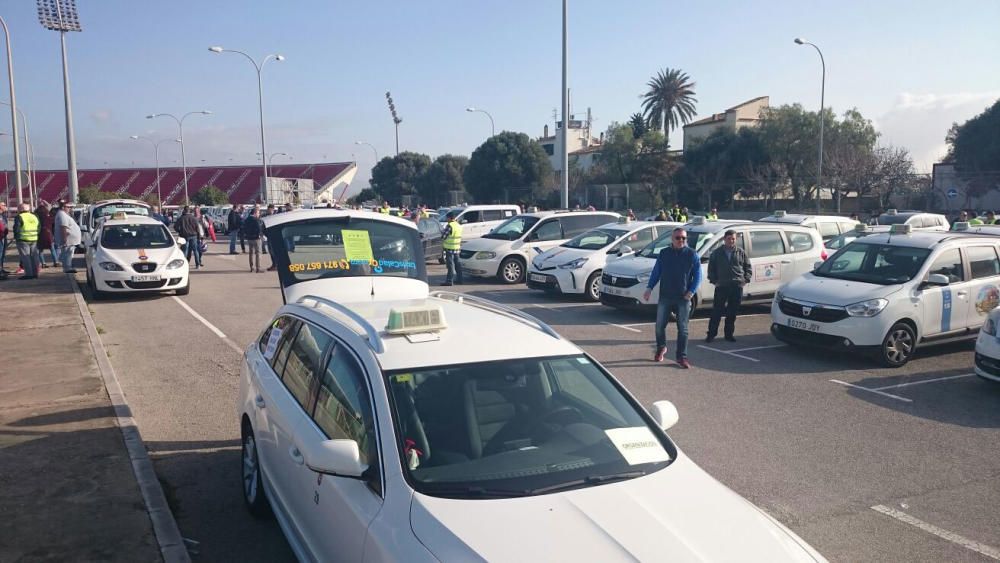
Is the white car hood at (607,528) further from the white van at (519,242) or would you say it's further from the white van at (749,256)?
the white van at (519,242)

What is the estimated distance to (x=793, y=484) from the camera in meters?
5.69

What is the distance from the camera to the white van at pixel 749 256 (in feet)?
42.1

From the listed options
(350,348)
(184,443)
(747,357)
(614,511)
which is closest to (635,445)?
(614,511)

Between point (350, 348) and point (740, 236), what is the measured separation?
35.6 ft

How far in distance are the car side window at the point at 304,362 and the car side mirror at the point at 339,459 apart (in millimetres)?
Result: 799

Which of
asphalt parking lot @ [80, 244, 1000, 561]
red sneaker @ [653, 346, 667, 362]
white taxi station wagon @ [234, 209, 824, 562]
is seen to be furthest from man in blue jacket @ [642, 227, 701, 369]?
white taxi station wagon @ [234, 209, 824, 562]

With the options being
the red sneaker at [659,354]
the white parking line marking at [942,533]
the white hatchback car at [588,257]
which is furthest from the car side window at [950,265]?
the white parking line marking at [942,533]

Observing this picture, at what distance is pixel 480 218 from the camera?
2609 cm

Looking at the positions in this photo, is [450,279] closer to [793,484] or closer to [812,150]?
[793,484]

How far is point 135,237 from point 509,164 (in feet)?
152

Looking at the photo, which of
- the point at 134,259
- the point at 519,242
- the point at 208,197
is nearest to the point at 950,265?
the point at 519,242

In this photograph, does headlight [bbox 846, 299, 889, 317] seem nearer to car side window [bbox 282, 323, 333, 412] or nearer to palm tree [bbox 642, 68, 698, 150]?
car side window [bbox 282, 323, 333, 412]

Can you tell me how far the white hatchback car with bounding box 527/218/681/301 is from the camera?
14.9 metres

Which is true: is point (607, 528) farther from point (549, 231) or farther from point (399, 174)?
point (399, 174)
